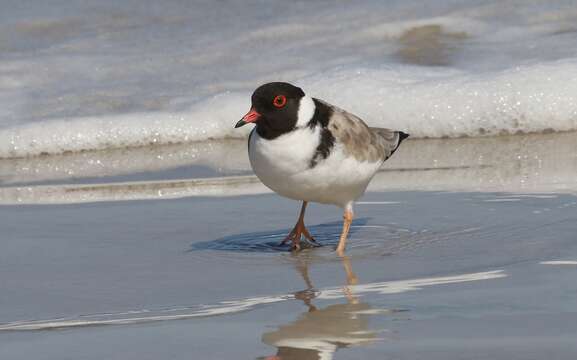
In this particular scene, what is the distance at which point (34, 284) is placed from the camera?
5137 millimetres

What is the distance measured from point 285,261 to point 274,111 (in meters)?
0.71

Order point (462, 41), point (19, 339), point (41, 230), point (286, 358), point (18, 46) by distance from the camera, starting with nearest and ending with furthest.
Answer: point (286, 358) < point (19, 339) < point (41, 230) < point (462, 41) < point (18, 46)

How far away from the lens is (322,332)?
4172mm

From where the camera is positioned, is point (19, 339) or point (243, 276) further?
point (243, 276)

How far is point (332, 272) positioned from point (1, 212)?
8.18 feet

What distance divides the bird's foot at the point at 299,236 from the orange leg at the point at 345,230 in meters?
0.17

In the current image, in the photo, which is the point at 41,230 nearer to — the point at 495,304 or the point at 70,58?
the point at 495,304

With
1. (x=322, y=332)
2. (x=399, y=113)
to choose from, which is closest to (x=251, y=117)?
(x=322, y=332)

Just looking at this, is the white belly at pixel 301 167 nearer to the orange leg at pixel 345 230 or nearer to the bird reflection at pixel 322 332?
the orange leg at pixel 345 230

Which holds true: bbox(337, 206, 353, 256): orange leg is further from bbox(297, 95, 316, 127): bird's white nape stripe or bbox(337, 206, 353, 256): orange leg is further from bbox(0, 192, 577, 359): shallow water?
bbox(297, 95, 316, 127): bird's white nape stripe

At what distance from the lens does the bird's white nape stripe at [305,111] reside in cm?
562

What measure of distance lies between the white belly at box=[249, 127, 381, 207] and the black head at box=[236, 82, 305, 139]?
0.04 m

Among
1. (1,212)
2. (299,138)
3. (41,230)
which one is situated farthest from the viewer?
(1,212)

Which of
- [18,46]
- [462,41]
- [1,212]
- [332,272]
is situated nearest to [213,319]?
[332,272]
